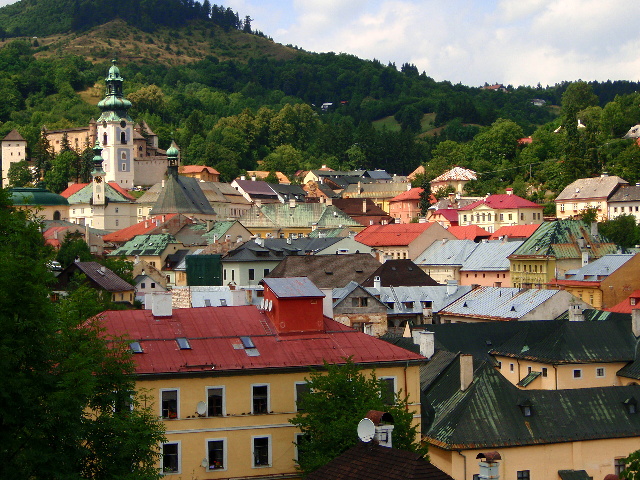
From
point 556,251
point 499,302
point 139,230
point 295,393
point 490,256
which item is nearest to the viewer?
point 295,393

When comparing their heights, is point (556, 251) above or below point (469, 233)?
below

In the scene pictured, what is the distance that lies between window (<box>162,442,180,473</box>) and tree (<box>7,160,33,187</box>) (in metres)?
134

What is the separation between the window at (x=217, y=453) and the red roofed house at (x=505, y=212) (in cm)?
8492

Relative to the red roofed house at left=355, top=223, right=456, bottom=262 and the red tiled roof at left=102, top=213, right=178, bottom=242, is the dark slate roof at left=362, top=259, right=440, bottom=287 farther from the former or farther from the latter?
the red tiled roof at left=102, top=213, right=178, bottom=242

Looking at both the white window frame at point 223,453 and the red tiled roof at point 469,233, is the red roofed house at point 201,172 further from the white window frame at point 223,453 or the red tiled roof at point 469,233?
the white window frame at point 223,453

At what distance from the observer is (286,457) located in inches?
1247

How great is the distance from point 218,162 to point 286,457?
149 m

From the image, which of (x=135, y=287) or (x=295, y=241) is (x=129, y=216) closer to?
(x=295, y=241)

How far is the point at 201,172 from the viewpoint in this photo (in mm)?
164125

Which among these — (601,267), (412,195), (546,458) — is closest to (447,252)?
(601,267)

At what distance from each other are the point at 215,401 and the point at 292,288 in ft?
15.8

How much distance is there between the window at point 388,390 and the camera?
30750mm

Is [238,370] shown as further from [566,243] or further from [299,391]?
[566,243]

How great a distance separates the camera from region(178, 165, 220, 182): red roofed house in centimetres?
16375
